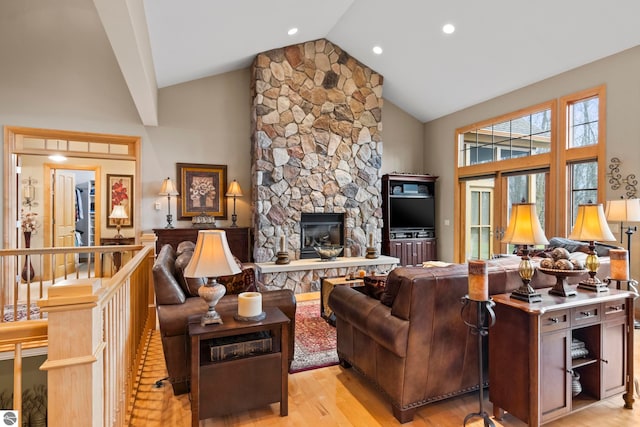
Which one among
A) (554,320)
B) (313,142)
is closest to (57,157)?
(313,142)

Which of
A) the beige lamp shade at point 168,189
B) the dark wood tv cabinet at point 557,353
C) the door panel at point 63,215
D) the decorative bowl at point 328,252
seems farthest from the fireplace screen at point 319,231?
the door panel at point 63,215

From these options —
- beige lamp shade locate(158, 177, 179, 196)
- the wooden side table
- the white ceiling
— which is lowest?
the wooden side table

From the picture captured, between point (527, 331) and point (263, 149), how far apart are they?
4.60 metres

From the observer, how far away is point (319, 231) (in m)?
6.30

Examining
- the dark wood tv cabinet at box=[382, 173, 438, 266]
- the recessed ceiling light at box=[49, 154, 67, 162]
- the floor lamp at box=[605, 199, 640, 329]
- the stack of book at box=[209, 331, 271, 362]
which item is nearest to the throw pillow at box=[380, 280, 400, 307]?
the stack of book at box=[209, 331, 271, 362]

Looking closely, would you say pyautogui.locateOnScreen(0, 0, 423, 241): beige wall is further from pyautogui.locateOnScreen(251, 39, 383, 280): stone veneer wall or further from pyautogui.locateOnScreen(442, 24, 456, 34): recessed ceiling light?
pyautogui.locateOnScreen(442, 24, 456, 34): recessed ceiling light

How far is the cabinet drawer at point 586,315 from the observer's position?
2.04 metres

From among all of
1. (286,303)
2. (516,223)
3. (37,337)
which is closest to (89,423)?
(37,337)

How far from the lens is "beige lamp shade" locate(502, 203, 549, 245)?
1.98 metres

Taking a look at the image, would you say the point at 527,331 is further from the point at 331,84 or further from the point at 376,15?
the point at 331,84

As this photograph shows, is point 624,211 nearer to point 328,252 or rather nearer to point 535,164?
point 535,164

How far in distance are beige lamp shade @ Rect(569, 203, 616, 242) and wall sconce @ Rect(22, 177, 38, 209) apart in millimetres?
8258

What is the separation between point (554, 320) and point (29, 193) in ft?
26.8

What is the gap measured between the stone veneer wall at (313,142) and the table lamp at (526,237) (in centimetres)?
413
